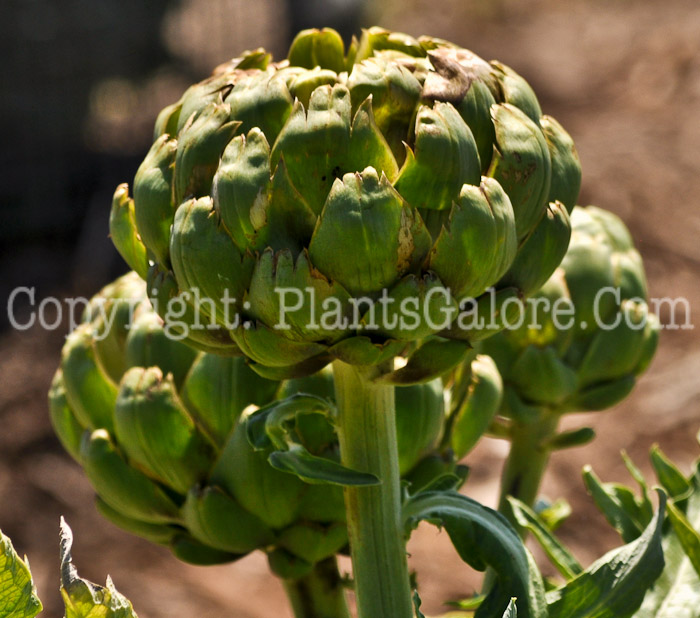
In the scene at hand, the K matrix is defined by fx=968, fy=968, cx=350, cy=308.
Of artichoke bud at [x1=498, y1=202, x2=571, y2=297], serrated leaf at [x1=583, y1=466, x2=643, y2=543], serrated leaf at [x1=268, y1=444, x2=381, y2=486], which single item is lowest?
serrated leaf at [x1=583, y1=466, x2=643, y2=543]

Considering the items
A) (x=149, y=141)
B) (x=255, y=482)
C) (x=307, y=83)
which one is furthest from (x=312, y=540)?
(x=149, y=141)

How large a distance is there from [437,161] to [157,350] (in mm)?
252

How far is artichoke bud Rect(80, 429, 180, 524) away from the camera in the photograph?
58 centimetres

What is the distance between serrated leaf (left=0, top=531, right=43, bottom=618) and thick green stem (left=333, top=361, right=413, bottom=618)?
0.15m

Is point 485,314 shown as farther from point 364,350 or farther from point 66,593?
point 66,593

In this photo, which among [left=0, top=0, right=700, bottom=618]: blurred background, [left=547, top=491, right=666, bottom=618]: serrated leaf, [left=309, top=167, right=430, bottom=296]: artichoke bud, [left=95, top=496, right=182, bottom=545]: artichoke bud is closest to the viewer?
[left=309, top=167, right=430, bottom=296]: artichoke bud

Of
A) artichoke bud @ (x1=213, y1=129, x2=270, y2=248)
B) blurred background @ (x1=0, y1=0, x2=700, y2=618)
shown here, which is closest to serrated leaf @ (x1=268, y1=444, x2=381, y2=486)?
artichoke bud @ (x1=213, y1=129, x2=270, y2=248)

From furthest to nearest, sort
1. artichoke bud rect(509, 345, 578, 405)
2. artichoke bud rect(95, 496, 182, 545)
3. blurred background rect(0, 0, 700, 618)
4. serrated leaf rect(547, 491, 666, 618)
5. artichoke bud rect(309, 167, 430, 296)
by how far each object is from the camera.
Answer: blurred background rect(0, 0, 700, 618), artichoke bud rect(509, 345, 578, 405), artichoke bud rect(95, 496, 182, 545), serrated leaf rect(547, 491, 666, 618), artichoke bud rect(309, 167, 430, 296)

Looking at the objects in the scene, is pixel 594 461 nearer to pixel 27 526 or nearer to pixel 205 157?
pixel 27 526

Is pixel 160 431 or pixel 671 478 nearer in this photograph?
pixel 160 431

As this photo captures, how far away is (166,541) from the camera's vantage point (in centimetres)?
62

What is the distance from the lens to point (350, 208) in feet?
1.28

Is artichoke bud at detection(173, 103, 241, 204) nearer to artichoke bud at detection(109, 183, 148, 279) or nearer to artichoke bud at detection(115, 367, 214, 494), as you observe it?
artichoke bud at detection(109, 183, 148, 279)

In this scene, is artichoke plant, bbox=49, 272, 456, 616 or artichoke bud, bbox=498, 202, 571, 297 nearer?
artichoke bud, bbox=498, 202, 571, 297
